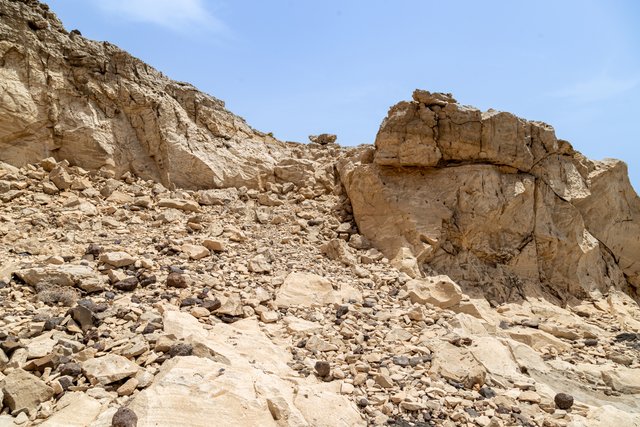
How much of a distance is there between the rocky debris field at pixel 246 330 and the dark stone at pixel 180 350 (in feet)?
0.11

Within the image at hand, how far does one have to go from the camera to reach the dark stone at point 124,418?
328 centimetres

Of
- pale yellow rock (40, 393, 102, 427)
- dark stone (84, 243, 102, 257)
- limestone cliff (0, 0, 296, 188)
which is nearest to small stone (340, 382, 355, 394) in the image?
pale yellow rock (40, 393, 102, 427)

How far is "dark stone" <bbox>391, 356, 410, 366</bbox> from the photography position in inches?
213

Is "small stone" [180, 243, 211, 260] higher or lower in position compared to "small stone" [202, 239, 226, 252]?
lower

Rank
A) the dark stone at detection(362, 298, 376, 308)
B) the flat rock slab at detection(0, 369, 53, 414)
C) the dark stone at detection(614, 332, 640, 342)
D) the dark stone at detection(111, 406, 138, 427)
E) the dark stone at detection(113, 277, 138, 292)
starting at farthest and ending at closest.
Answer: the dark stone at detection(614, 332, 640, 342), the dark stone at detection(362, 298, 376, 308), the dark stone at detection(113, 277, 138, 292), the flat rock slab at detection(0, 369, 53, 414), the dark stone at detection(111, 406, 138, 427)

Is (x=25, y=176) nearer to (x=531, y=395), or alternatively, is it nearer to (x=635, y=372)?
(x=531, y=395)

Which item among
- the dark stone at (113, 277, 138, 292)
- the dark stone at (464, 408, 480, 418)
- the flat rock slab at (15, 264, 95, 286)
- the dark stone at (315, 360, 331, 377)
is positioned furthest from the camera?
the dark stone at (113, 277, 138, 292)

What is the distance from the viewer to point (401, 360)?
5.46 meters

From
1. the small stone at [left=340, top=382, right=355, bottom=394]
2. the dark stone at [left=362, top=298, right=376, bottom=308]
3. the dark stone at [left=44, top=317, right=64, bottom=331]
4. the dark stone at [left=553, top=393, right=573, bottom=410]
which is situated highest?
the dark stone at [left=362, top=298, right=376, bottom=308]

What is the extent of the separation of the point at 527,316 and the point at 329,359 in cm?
602

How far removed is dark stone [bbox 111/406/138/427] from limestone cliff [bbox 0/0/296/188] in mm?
8161

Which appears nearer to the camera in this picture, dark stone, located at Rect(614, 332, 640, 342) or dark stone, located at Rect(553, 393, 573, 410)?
dark stone, located at Rect(553, 393, 573, 410)

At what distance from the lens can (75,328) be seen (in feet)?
15.9

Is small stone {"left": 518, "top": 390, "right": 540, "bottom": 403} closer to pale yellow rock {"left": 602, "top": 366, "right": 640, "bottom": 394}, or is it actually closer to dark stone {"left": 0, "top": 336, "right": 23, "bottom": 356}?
pale yellow rock {"left": 602, "top": 366, "right": 640, "bottom": 394}
